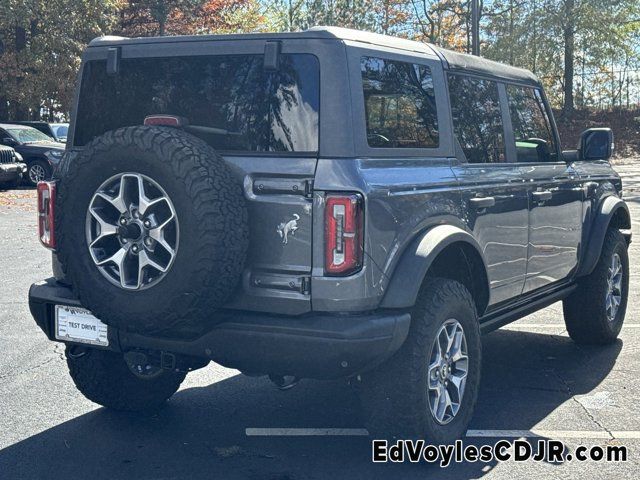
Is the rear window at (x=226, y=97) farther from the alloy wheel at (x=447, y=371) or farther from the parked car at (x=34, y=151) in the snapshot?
the parked car at (x=34, y=151)

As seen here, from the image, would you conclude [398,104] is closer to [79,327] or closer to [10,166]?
[79,327]

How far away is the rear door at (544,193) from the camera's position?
575cm

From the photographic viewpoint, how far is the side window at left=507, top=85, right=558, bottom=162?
5.88 m

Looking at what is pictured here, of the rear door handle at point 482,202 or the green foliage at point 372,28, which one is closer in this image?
the rear door handle at point 482,202

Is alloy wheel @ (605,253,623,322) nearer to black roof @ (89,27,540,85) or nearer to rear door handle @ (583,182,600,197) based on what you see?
rear door handle @ (583,182,600,197)

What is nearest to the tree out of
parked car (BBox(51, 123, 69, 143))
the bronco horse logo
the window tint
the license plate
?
parked car (BBox(51, 123, 69, 143))

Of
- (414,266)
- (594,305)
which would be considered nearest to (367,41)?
(414,266)

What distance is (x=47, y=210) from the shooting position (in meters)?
4.82

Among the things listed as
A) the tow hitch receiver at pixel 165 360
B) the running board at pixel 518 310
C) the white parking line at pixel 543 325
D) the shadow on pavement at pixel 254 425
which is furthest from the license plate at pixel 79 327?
the white parking line at pixel 543 325

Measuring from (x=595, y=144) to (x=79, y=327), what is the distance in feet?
12.9

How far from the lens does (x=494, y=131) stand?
5512mm

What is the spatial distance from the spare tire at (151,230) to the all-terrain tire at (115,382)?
3.14ft

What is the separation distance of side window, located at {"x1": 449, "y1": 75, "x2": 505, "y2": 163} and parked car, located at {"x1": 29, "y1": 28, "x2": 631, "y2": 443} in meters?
0.07

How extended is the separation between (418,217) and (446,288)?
415 millimetres
